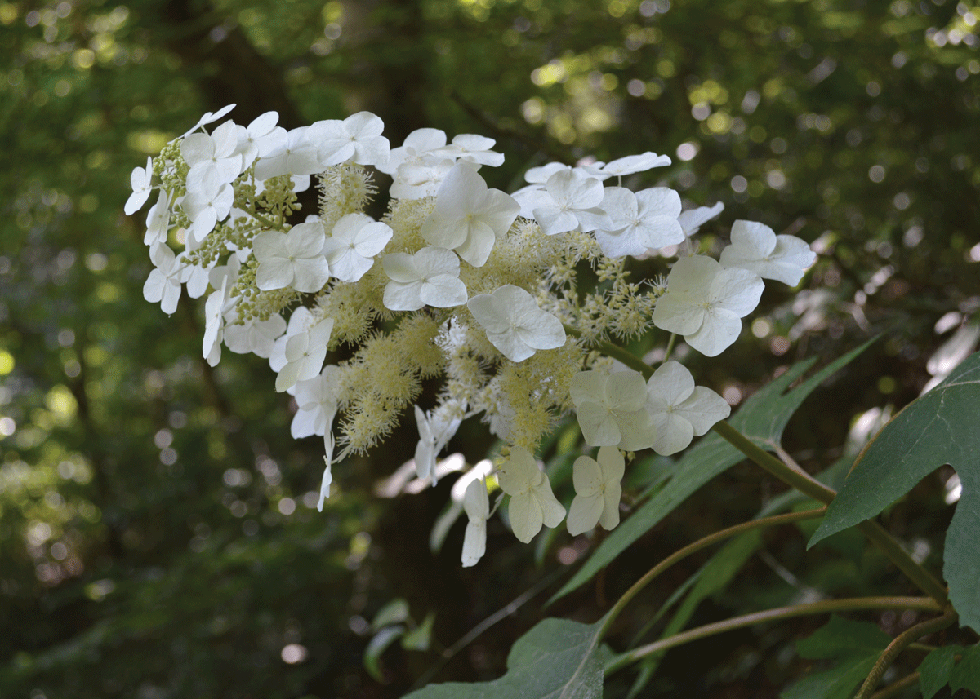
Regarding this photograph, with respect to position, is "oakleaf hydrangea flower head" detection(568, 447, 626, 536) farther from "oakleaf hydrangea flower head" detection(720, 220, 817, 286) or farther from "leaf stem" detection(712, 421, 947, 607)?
"oakleaf hydrangea flower head" detection(720, 220, 817, 286)

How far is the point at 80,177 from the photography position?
229 cm

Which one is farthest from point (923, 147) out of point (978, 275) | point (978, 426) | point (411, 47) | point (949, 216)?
point (978, 426)

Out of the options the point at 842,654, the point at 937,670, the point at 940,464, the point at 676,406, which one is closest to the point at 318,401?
the point at 676,406

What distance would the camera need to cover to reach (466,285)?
2.25 feet

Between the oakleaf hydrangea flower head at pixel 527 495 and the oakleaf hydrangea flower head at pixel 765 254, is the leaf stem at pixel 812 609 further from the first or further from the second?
the oakleaf hydrangea flower head at pixel 765 254

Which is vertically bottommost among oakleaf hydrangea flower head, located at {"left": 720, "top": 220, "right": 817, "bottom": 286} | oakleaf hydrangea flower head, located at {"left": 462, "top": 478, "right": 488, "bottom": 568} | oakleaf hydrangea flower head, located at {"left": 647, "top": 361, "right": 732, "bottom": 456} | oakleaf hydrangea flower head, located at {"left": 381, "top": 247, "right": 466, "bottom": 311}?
oakleaf hydrangea flower head, located at {"left": 462, "top": 478, "right": 488, "bottom": 568}

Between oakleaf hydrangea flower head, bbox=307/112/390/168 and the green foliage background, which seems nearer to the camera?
oakleaf hydrangea flower head, bbox=307/112/390/168

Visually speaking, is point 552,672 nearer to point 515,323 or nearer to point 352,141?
point 515,323

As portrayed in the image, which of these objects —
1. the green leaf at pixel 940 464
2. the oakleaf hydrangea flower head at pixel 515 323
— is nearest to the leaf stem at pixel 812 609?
the green leaf at pixel 940 464

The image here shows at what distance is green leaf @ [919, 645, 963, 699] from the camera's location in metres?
0.76

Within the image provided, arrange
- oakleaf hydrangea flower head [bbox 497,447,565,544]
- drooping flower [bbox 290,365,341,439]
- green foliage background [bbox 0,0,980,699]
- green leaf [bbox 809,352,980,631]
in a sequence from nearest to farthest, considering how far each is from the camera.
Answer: green leaf [bbox 809,352,980,631] < oakleaf hydrangea flower head [bbox 497,447,565,544] < drooping flower [bbox 290,365,341,439] < green foliage background [bbox 0,0,980,699]

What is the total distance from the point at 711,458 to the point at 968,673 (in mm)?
330

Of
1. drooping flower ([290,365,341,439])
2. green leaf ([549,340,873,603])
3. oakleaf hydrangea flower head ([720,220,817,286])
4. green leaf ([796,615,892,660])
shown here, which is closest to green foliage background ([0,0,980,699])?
green leaf ([796,615,892,660])

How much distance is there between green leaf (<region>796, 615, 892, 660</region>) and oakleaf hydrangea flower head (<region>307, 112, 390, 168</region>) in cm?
90
